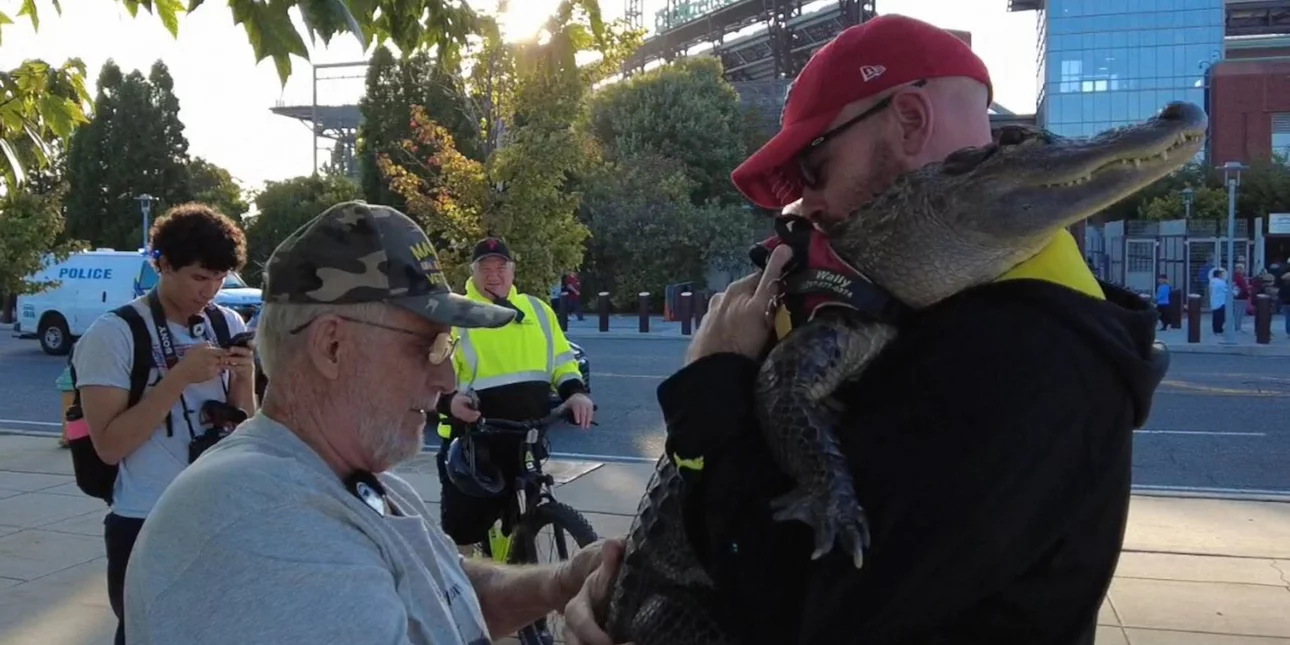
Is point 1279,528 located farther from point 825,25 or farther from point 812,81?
point 825,25

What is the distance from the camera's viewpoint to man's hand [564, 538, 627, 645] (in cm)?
159

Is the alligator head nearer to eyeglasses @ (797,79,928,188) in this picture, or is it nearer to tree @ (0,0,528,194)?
eyeglasses @ (797,79,928,188)

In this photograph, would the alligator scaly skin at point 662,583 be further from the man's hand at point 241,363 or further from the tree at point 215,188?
the tree at point 215,188

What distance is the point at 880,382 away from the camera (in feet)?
4.14

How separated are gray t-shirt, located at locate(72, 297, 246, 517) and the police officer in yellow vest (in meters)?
1.41

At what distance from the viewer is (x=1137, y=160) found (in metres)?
1.27

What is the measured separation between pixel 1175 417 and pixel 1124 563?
251 inches

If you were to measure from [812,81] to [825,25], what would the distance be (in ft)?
170

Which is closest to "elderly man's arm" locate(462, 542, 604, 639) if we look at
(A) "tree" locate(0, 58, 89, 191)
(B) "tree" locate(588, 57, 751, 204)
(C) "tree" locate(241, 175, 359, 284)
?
(A) "tree" locate(0, 58, 89, 191)

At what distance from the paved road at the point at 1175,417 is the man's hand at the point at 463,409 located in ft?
14.7

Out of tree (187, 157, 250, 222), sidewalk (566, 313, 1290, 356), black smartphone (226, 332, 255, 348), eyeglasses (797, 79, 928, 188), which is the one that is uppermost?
tree (187, 157, 250, 222)

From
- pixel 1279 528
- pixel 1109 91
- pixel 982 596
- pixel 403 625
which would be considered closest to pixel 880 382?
pixel 982 596

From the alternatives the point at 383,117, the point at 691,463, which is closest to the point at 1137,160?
the point at 691,463

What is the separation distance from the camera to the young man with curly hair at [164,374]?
327 cm
